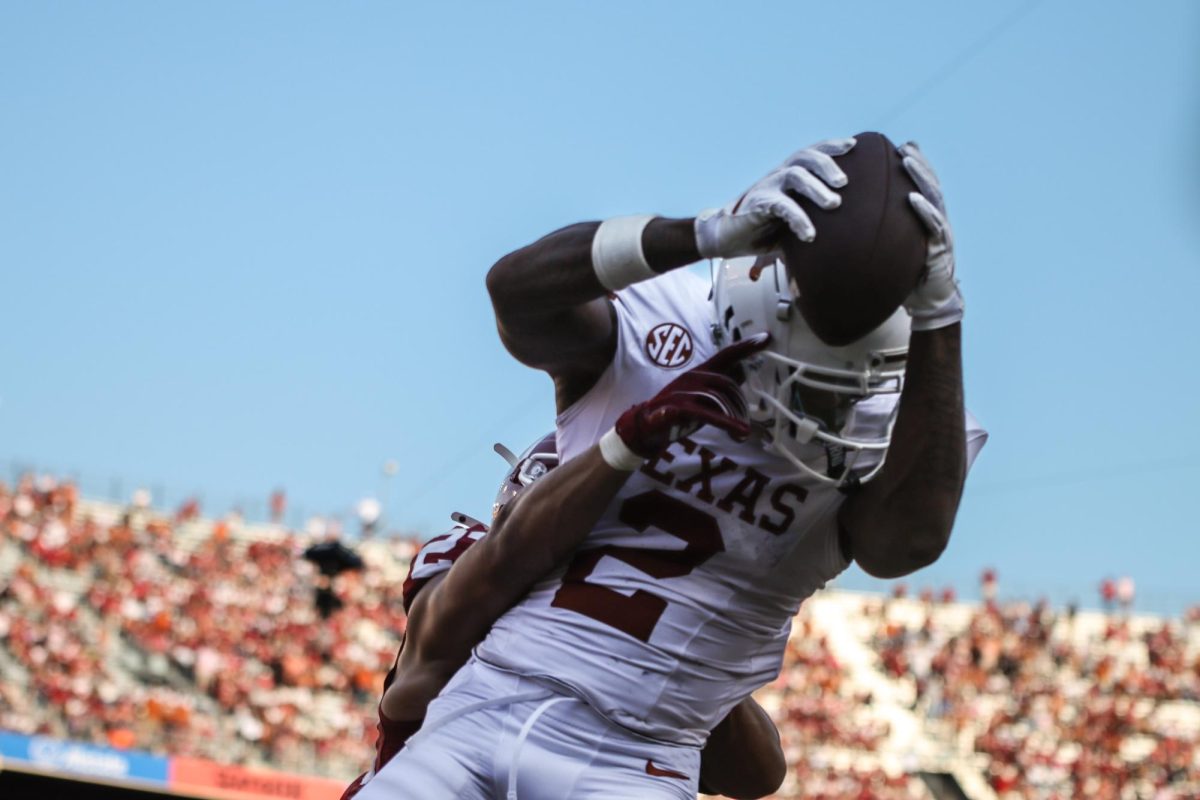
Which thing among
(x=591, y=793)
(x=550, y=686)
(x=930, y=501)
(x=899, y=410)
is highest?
(x=899, y=410)

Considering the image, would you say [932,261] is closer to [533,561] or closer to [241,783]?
[533,561]

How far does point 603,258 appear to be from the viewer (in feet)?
8.77

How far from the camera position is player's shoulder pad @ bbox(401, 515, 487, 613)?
3594 mm

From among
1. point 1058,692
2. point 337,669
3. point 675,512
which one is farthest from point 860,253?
point 1058,692

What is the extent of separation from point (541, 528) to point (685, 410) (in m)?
0.49

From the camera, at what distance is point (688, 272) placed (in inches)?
129

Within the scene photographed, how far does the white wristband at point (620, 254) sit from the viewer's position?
8.64ft

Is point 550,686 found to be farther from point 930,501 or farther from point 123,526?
point 123,526

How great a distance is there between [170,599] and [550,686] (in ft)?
53.8

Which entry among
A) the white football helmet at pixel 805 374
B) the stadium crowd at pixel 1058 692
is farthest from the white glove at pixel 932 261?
the stadium crowd at pixel 1058 692

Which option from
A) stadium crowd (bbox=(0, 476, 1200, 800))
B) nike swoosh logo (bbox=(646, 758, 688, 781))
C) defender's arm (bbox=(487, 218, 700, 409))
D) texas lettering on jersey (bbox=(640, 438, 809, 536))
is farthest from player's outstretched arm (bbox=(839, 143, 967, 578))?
stadium crowd (bbox=(0, 476, 1200, 800))

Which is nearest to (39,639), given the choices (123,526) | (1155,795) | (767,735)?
(123,526)

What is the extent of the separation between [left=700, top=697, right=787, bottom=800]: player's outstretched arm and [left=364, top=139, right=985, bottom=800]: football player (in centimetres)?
39

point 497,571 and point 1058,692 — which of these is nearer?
point 497,571
